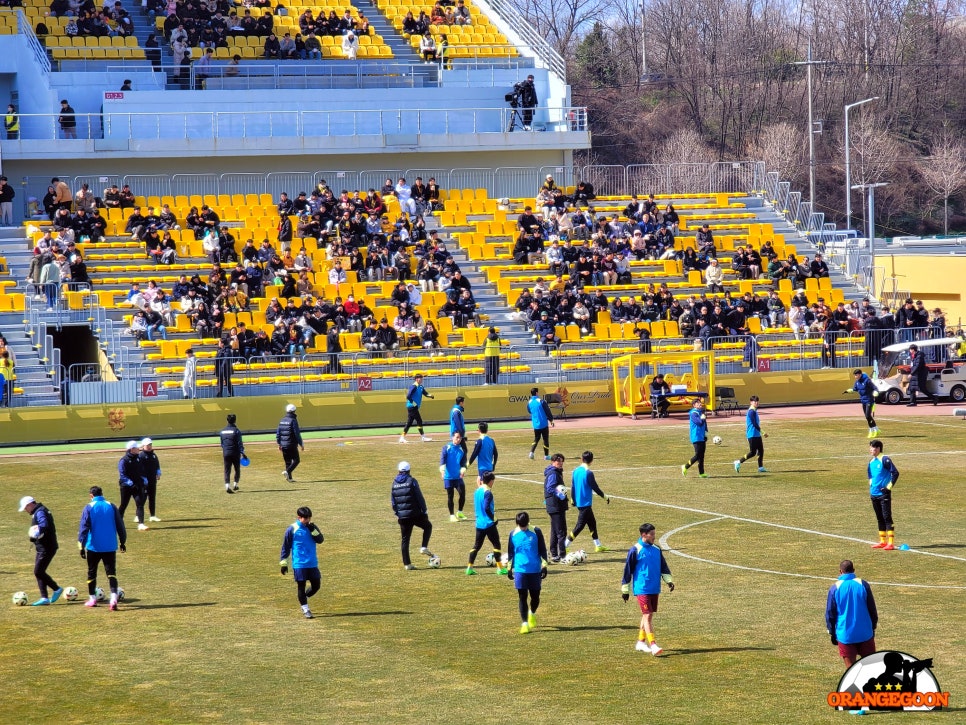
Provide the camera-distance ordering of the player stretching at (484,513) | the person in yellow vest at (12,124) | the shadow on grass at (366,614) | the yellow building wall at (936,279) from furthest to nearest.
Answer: the yellow building wall at (936,279)
the person in yellow vest at (12,124)
the player stretching at (484,513)
the shadow on grass at (366,614)

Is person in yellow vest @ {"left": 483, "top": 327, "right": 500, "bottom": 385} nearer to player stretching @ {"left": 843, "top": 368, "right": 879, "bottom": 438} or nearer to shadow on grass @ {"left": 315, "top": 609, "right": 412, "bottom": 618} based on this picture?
player stretching @ {"left": 843, "top": 368, "right": 879, "bottom": 438}

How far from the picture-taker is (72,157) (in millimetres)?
49688

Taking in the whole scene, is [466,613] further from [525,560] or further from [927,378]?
[927,378]

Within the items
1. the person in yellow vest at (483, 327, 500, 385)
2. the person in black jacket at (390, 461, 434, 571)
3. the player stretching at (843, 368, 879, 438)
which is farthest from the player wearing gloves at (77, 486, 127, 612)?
the person in yellow vest at (483, 327, 500, 385)

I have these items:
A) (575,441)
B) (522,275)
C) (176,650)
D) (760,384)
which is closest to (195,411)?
(575,441)

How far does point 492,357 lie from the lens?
4234 centimetres

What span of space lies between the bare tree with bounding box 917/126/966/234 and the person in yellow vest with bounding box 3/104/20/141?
5686cm

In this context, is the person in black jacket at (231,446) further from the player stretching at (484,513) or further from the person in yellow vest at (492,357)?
the person in yellow vest at (492,357)

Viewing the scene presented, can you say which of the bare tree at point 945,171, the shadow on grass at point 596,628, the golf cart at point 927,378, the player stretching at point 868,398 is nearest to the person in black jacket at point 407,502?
the shadow on grass at point 596,628

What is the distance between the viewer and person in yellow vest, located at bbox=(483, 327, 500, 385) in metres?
42.3

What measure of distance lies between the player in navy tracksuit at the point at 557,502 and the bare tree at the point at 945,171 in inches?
2783

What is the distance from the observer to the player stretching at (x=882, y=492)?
21.7 meters

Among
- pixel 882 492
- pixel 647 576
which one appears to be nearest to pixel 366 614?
pixel 647 576

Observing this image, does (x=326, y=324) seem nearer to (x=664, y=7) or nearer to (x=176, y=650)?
(x=176, y=650)
